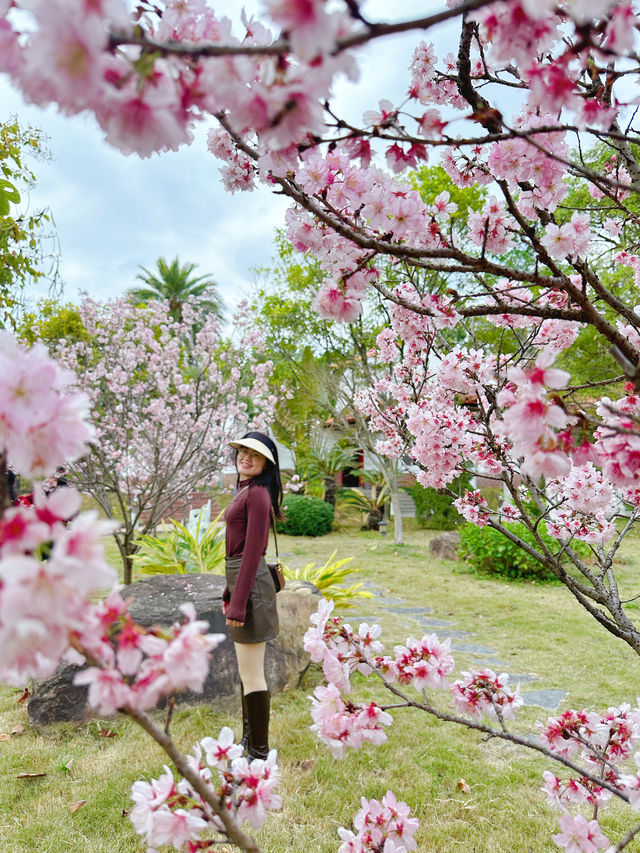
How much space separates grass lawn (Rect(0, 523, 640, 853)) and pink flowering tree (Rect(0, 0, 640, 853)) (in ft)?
2.92

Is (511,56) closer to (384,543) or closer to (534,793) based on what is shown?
(534,793)

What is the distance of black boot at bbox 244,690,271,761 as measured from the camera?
2918 mm

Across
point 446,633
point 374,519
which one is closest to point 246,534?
point 446,633

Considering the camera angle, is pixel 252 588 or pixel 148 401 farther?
pixel 148 401

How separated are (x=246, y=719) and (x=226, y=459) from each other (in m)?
5.12

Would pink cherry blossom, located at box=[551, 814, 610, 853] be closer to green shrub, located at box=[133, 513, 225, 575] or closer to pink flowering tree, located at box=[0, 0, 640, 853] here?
pink flowering tree, located at box=[0, 0, 640, 853]

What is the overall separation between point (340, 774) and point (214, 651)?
1.30 m

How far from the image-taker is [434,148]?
1231 millimetres

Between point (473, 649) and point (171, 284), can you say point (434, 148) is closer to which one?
point (473, 649)

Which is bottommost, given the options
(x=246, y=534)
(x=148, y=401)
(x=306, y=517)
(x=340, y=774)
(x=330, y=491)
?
(x=340, y=774)

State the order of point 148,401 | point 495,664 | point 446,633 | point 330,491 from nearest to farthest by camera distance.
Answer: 1. point 495,664
2. point 446,633
3. point 148,401
4. point 330,491

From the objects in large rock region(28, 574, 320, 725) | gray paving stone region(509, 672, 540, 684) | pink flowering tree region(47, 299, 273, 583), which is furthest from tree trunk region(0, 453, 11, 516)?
pink flowering tree region(47, 299, 273, 583)

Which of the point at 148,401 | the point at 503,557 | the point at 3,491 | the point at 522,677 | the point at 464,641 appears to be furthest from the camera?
the point at 148,401

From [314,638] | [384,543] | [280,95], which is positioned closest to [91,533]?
[280,95]
